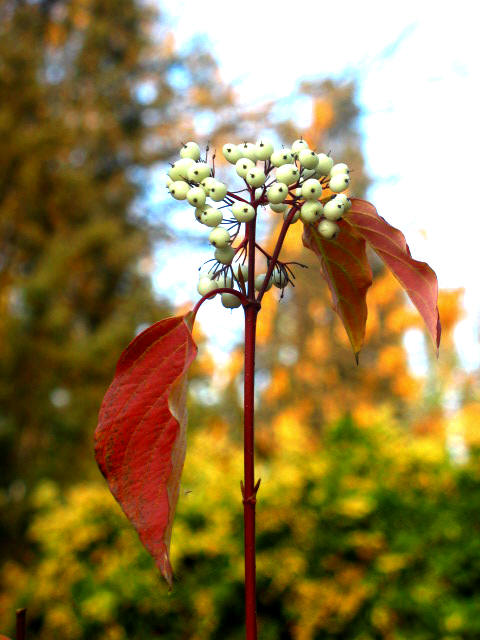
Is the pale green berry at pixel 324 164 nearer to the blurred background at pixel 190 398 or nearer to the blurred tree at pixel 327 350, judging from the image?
the blurred background at pixel 190 398

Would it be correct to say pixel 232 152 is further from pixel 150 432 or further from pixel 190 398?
pixel 190 398

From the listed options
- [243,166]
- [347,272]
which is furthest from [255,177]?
[347,272]

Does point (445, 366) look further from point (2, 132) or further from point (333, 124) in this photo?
point (2, 132)

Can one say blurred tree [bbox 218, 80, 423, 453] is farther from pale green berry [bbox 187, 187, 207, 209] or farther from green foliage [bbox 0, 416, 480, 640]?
pale green berry [bbox 187, 187, 207, 209]

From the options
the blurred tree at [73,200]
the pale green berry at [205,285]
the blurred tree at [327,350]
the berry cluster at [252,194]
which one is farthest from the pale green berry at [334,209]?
the blurred tree at [327,350]

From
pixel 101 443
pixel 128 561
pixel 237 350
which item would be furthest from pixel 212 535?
pixel 237 350

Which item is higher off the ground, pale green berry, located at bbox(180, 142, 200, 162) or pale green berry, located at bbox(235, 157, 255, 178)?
pale green berry, located at bbox(180, 142, 200, 162)

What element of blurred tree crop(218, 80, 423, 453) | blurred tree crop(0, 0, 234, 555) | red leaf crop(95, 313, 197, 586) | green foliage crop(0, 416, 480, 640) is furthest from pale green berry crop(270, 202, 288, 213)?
blurred tree crop(218, 80, 423, 453)

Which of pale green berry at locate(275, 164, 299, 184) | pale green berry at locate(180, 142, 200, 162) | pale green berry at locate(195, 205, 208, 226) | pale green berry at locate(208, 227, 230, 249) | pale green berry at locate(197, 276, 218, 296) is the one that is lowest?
pale green berry at locate(197, 276, 218, 296)
